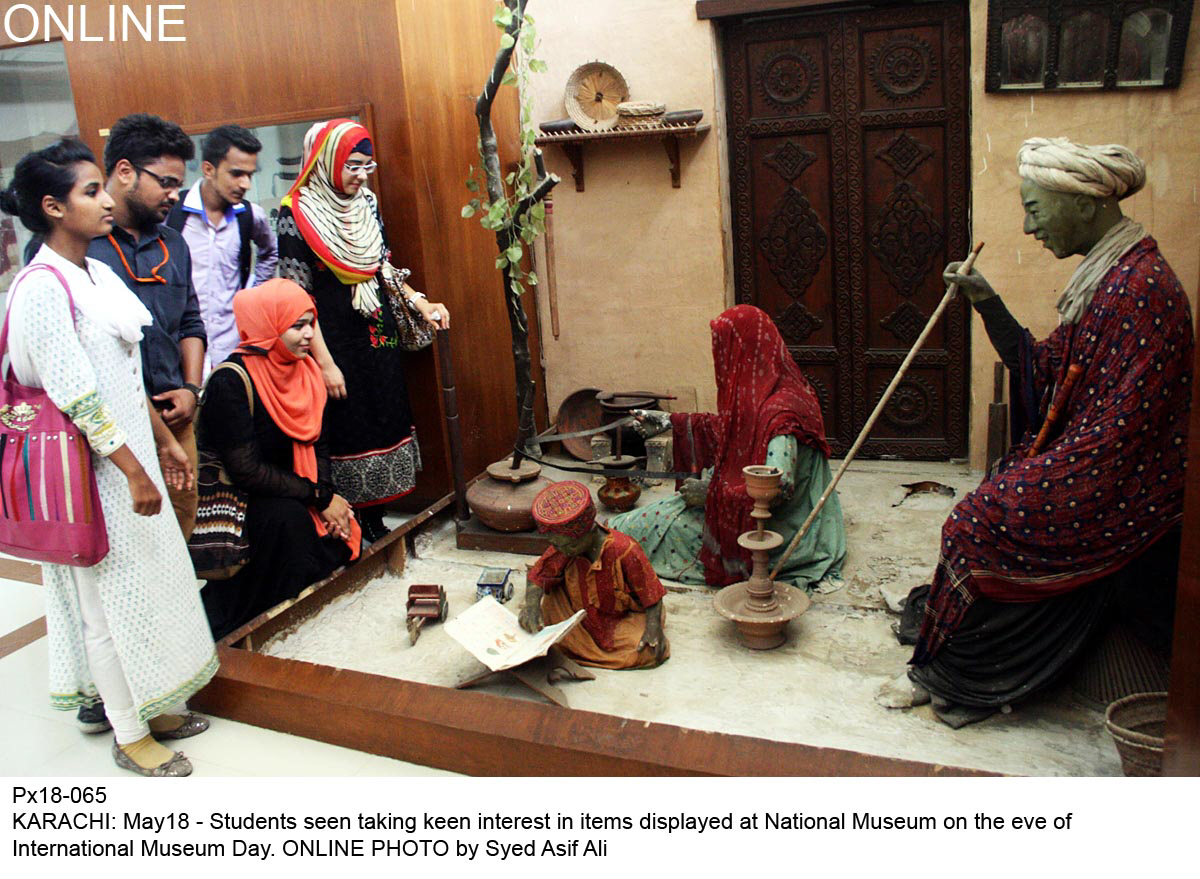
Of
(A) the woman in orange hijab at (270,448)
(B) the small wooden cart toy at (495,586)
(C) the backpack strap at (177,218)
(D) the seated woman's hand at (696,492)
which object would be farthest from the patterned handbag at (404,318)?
(D) the seated woman's hand at (696,492)

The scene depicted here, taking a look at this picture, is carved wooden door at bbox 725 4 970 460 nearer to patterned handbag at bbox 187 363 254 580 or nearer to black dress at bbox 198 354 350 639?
black dress at bbox 198 354 350 639

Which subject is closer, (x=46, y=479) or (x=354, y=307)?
(x=46, y=479)

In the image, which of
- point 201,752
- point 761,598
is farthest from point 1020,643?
point 201,752

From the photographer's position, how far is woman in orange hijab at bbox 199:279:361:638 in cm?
421

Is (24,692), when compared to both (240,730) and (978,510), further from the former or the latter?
(978,510)

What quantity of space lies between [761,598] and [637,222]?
3.09 m

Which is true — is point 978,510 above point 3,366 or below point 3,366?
below

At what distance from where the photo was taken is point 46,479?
3008 millimetres

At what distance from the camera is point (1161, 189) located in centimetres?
508

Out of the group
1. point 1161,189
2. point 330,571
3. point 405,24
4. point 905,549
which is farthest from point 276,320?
point 1161,189

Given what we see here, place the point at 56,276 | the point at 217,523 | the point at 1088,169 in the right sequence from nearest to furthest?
the point at 56,276 < the point at 1088,169 < the point at 217,523

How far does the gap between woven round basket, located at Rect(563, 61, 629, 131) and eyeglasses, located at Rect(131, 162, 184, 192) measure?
2655mm

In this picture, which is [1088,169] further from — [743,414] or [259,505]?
[259,505]

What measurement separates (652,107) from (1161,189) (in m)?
2.69
